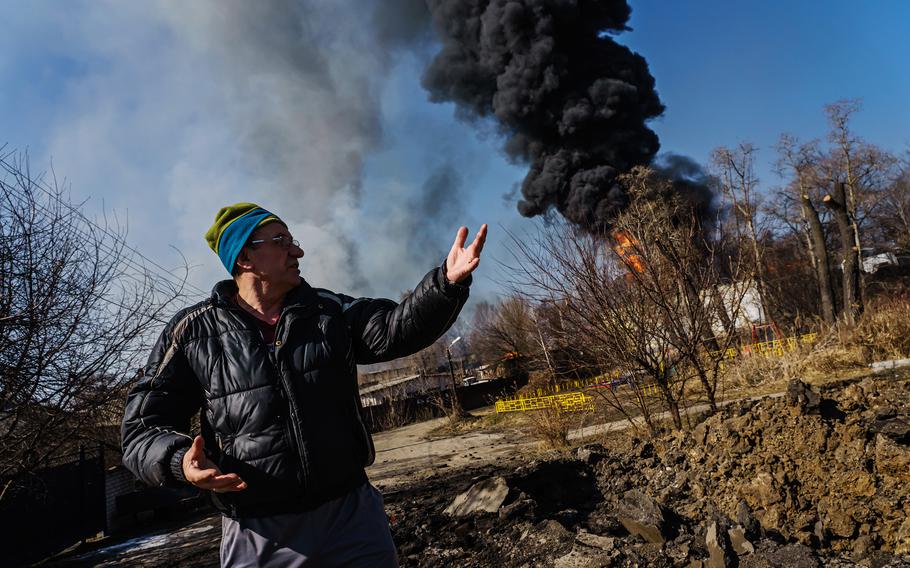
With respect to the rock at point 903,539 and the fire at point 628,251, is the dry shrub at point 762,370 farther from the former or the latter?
the rock at point 903,539

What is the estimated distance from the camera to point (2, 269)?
544 centimetres

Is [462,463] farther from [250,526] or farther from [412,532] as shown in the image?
[250,526]

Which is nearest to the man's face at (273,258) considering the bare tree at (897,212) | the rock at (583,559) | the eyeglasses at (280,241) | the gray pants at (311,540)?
the eyeglasses at (280,241)

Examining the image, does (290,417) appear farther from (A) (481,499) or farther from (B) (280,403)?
(A) (481,499)

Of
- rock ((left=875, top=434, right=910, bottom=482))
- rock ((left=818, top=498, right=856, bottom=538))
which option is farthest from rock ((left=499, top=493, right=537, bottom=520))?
rock ((left=875, top=434, right=910, bottom=482))

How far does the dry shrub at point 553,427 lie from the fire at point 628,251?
313 centimetres

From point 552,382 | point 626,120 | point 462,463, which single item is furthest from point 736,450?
point 626,120

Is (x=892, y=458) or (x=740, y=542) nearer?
(x=740, y=542)

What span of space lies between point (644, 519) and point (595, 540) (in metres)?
0.38

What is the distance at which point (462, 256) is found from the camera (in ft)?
5.77

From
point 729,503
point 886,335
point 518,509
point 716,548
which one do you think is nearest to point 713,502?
point 729,503

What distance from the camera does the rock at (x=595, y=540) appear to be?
352 cm

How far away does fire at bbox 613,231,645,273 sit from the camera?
255 inches

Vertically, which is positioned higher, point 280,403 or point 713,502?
point 280,403
